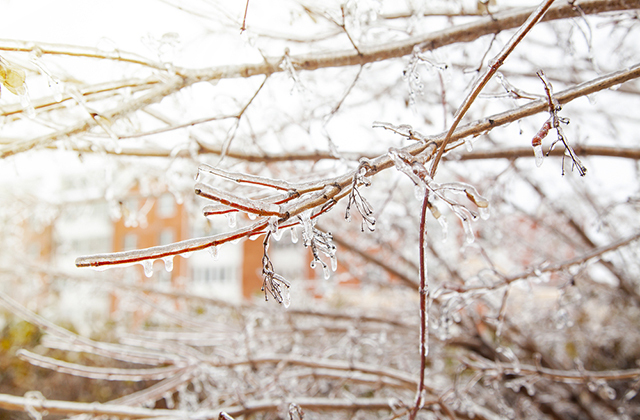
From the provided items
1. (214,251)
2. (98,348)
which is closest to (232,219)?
(214,251)

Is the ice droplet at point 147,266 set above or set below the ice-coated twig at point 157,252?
below

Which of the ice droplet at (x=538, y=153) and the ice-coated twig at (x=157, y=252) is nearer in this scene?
the ice-coated twig at (x=157, y=252)

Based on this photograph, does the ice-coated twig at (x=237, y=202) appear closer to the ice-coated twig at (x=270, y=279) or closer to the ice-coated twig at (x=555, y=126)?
the ice-coated twig at (x=270, y=279)

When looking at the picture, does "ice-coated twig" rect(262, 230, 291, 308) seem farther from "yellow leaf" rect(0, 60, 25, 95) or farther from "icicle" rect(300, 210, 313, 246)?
"yellow leaf" rect(0, 60, 25, 95)

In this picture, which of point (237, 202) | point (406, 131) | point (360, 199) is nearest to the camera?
point (237, 202)

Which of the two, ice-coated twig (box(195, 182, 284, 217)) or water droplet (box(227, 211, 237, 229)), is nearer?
ice-coated twig (box(195, 182, 284, 217))

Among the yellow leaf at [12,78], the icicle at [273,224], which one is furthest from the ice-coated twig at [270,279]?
the yellow leaf at [12,78]

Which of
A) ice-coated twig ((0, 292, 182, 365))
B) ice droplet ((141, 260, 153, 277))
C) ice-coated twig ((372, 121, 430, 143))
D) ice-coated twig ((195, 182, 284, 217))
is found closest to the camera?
ice-coated twig ((195, 182, 284, 217))

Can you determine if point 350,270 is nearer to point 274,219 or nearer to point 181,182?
point 181,182

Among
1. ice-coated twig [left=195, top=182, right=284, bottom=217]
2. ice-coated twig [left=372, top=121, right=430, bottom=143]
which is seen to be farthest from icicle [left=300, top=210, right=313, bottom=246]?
ice-coated twig [left=372, top=121, right=430, bottom=143]

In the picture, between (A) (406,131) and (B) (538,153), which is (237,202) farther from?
(B) (538,153)

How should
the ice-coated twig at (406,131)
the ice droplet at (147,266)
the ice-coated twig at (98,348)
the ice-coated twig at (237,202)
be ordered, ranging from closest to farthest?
the ice-coated twig at (237,202)
the ice droplet at (147,266)
the ice-coated twig at (406,131)
the ice-coated twig at (98,348)

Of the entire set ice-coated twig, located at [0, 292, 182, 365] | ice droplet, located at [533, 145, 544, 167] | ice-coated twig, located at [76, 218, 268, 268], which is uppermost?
ice droplet, located at [533, 145, 544, 167]

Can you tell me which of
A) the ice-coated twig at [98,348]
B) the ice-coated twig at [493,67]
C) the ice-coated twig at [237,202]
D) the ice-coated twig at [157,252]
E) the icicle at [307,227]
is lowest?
the ice-coated twig at [98,348]
